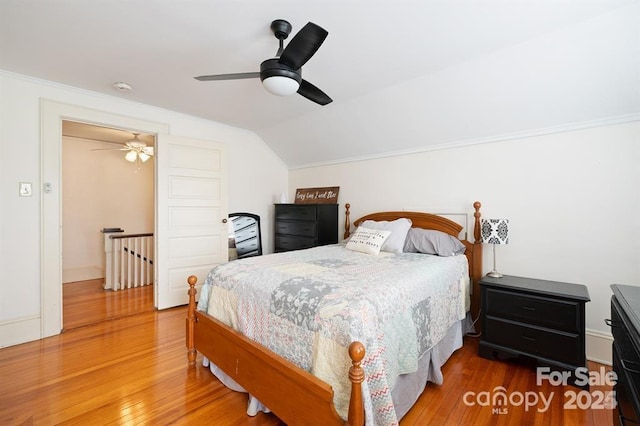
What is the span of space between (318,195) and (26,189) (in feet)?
11.0

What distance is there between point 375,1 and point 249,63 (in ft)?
3.95

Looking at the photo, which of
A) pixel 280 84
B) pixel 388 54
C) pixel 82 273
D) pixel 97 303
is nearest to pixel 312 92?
pixel 280 84

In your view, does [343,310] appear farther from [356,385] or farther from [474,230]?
[474,230]

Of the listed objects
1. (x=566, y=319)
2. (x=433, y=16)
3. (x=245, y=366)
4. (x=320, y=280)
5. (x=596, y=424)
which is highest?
(x=433, y=16)

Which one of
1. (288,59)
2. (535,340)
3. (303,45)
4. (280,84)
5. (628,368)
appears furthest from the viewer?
(535,340)

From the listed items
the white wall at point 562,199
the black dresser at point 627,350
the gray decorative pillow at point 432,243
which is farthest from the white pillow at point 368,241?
the black dresser at point 627,350

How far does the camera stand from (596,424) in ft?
5.31

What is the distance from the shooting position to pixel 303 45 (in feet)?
5.44

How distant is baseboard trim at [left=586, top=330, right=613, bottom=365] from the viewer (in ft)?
7.41

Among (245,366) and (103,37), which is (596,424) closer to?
(245,366)

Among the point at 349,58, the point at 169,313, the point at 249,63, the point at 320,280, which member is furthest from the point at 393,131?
the point at 169,313

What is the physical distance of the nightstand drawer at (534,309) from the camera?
6.55 ft

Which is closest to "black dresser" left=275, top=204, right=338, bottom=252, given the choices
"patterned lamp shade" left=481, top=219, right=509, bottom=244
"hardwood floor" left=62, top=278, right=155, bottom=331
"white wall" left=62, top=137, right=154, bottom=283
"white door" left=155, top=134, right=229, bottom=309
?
"white door" left=155, top=134, right=229, bottom=309

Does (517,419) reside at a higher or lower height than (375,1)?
lower
